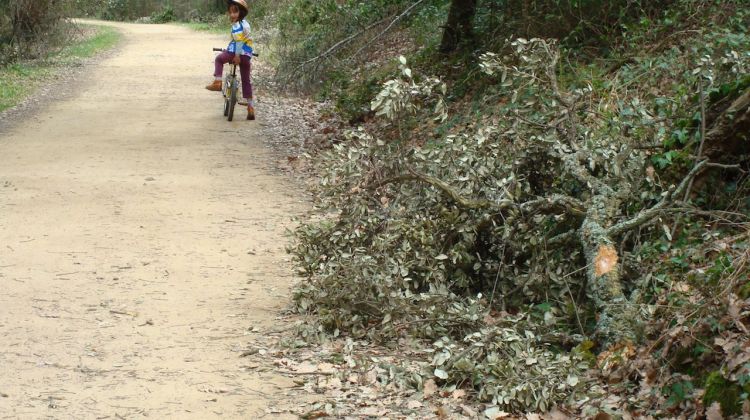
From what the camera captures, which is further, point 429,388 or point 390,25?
point 390,25

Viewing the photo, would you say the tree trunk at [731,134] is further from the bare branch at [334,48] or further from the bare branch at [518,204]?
the bare branch at [334,48]

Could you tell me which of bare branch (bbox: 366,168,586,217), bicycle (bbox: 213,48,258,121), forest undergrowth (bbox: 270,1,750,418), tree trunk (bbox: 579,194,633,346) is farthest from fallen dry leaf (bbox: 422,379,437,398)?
bicycle (bbox: 213,48,258,121)

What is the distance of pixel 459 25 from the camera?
1457cm

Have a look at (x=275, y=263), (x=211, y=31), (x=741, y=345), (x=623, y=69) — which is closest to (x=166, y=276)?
(x=275, y=263)

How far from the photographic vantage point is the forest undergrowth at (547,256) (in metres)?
5.04

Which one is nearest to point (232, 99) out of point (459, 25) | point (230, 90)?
point (230, 90)

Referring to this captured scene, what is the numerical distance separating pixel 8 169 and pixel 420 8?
660 cm

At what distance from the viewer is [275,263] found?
7.93 m

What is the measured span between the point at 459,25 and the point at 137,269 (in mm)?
8425

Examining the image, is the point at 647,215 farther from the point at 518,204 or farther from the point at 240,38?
the point at 240,38

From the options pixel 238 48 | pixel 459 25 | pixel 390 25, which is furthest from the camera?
pixel 459 25

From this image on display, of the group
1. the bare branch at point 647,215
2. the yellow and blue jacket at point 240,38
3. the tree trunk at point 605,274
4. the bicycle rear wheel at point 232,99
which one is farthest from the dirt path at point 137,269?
the bare branch at point 647,215

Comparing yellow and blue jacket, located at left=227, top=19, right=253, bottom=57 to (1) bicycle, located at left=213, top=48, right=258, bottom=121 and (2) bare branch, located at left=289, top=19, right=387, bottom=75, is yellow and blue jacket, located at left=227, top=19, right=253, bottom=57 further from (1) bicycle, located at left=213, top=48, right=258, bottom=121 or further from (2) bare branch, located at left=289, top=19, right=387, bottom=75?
(2) bare branch, located at left=289, top=19, right=387, bottom=75

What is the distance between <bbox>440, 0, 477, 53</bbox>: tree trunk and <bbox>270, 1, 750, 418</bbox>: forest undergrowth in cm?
652
